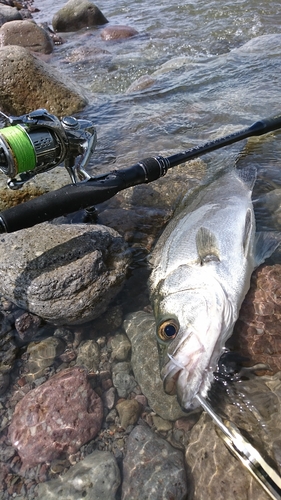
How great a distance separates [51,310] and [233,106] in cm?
502

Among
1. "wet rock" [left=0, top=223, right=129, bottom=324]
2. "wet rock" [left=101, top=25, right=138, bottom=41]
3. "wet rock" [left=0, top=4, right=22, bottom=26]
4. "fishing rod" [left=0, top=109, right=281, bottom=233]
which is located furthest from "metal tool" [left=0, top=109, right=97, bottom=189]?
"wet rock" [left=0, top=4, right=22, bottom=26]

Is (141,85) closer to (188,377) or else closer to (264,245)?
(264,245)

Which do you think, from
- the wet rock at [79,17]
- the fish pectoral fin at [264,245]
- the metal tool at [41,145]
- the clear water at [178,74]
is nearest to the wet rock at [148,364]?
the fish pectoral fin at [264,245]

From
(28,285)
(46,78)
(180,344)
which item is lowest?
(180,344)

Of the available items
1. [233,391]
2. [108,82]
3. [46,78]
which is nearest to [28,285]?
[233,391]

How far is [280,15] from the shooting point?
11891 millimetres

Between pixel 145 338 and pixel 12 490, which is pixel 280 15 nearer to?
pixel 145 338

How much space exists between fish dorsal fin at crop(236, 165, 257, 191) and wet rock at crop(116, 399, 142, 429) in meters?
2.59

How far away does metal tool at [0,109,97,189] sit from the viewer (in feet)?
9.21

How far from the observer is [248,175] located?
4.62m

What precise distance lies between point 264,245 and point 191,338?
137cm

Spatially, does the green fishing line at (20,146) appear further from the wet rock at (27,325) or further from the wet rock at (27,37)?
the wet rock at (27,37)

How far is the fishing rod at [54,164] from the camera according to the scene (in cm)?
279

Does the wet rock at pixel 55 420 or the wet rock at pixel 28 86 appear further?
the wet rock at pixel 28 86
